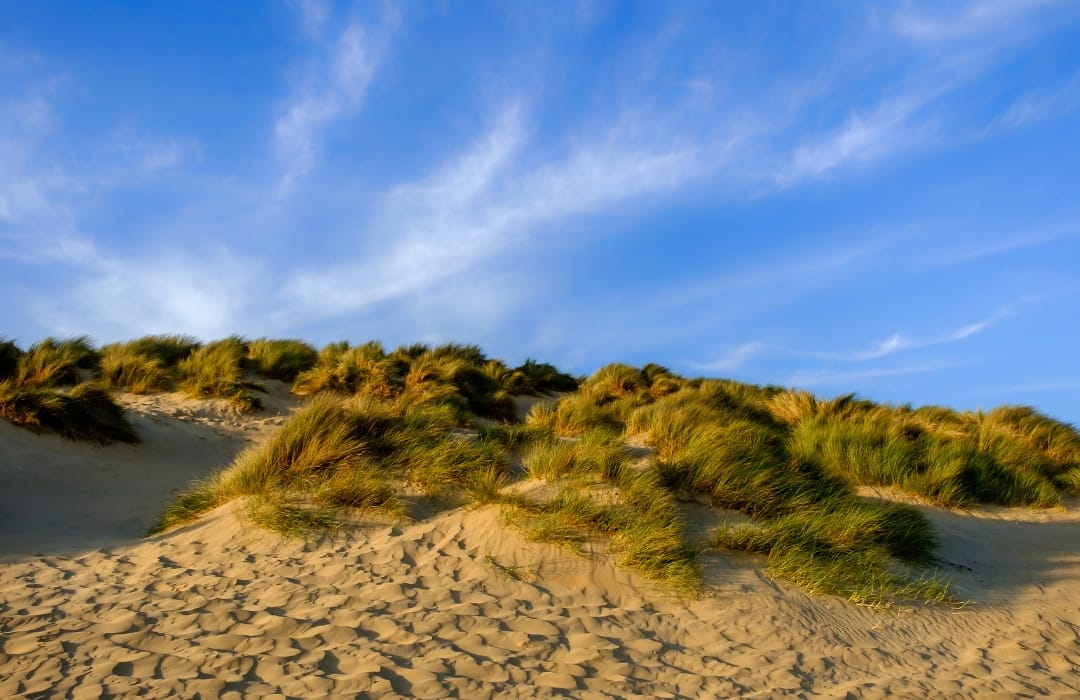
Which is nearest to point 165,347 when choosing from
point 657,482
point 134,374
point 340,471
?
point 134,374

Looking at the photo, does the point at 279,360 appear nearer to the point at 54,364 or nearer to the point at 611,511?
the point at 54,364

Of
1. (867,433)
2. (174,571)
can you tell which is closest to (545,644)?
(174,571)

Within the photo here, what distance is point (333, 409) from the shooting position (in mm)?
7777

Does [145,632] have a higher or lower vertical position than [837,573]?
lower

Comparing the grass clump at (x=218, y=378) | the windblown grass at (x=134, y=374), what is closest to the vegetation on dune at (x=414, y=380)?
the grass clump at (x=218, y=378)

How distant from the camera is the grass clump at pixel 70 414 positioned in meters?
9.23

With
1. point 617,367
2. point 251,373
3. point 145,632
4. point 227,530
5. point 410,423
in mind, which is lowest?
point 145,632

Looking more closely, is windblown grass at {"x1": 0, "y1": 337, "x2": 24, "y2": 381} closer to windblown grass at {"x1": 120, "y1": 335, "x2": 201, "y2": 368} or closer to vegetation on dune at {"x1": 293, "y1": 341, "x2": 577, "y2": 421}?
windblown grass at {"x1": 120, "y1": 335, "x2": 201, "y2": 368}

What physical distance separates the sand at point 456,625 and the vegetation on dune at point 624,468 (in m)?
0.29

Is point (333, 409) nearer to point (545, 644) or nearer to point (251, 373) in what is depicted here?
point (545, 644)

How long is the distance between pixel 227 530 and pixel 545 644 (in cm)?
319

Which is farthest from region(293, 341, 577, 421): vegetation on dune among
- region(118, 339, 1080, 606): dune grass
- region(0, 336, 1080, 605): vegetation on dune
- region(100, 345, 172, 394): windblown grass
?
region(100, 345, 172, 394): windblown grass

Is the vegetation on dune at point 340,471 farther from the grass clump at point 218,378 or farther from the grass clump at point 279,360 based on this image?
the grass clump at point 279,360

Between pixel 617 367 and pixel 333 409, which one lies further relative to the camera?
pixel 617 367
